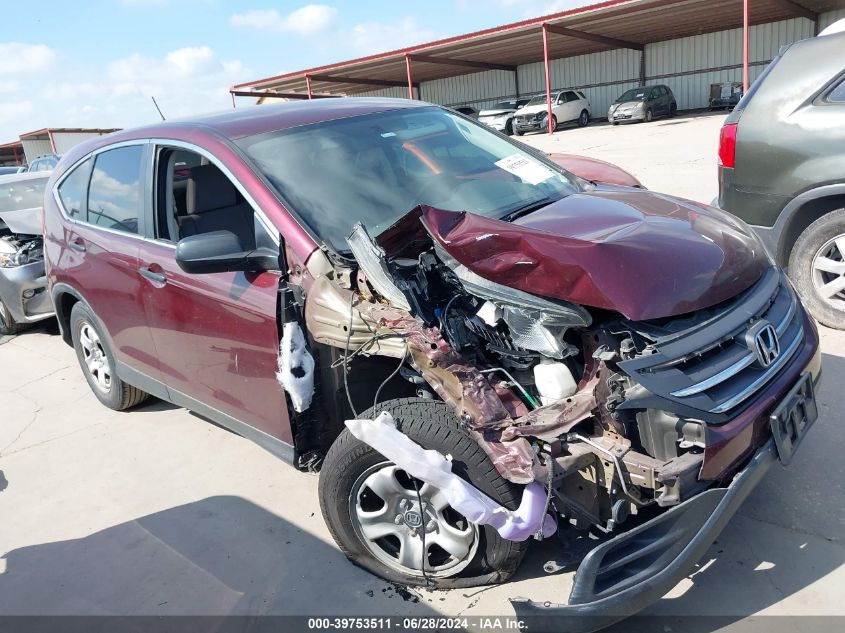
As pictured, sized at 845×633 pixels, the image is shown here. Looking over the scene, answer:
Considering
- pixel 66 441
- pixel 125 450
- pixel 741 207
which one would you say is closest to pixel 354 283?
pixel 125 450

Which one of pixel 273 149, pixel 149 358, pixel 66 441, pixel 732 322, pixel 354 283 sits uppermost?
pixel 273 149

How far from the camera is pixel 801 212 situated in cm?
459

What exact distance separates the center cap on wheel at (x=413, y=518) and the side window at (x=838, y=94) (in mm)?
3840

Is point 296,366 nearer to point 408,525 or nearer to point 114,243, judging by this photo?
point 408,525

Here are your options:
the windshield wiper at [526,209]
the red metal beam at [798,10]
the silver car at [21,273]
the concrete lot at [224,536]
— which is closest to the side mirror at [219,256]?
the windshield wiper at [526,209]

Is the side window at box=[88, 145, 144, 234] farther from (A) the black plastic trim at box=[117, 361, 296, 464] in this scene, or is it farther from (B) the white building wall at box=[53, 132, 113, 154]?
(B) the white building wall at box=[53, 132, 113, 154]

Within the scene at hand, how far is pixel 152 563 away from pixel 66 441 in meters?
1.81

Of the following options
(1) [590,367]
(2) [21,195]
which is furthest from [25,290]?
(1) [590,367]

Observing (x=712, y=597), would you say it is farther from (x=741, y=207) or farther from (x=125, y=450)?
(x=125, y=450)

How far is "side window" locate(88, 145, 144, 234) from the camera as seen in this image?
3.89m

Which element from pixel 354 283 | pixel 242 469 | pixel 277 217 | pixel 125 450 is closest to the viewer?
pixel 354 283

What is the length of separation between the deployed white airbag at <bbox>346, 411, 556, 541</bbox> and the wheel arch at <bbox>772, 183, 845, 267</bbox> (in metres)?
3.26

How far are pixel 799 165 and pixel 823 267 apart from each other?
70 centimetres

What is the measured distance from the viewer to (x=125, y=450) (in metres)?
4.34
